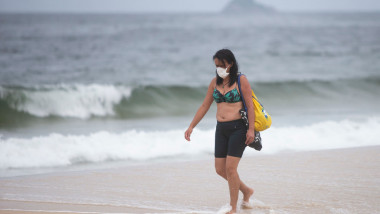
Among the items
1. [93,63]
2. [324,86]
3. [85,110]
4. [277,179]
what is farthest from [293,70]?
[277,179]

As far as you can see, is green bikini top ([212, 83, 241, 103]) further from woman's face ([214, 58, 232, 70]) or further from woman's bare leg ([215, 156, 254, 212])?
woman's bare leg ([215, 156, 254, 212])

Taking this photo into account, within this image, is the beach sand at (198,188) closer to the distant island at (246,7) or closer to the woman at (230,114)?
the woman at (230,114)

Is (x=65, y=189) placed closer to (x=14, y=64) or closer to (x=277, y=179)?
(x=277, y=179)

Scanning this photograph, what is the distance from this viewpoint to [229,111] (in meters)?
4.30

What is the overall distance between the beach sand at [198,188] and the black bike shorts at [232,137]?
82cm

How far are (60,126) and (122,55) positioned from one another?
1552 centimetres

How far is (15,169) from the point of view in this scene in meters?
7.10

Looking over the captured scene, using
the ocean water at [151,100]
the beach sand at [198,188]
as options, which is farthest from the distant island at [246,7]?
the beach sand at [198,188]

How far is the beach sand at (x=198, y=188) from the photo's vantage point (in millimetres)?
4871

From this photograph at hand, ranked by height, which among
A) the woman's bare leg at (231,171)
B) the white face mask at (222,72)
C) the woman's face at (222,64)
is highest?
the woman's face at (222,64)

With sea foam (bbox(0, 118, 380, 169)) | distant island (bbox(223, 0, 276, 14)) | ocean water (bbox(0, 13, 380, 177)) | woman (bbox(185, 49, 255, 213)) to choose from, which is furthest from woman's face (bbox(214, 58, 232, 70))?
distant island (bbox(223, 0, 276, 14))

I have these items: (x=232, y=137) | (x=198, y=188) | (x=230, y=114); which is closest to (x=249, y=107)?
(x=230, y=114)

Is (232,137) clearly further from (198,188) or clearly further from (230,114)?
(198,188)

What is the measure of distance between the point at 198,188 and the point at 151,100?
32.6 ft
